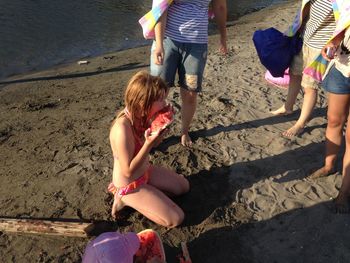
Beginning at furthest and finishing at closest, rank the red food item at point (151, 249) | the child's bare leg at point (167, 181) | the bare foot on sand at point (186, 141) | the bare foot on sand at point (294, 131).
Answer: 1. the bare foot on sand at point (294, 131)
2. the bare foot on sand at point (186, 141)
3. the child's bare leg at point (167, 181)
4. the red food item at point (151, 249)

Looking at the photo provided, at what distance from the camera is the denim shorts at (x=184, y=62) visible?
149 inches

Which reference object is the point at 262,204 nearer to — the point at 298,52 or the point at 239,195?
the point at 239,195

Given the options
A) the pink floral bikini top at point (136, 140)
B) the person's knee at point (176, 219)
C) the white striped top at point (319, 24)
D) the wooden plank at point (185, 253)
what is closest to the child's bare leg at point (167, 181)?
the person's knee at point (176, 219)

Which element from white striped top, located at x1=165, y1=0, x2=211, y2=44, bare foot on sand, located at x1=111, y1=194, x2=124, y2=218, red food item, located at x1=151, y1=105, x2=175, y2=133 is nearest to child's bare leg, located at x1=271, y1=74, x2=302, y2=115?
white striped top, located at x1=165, y1=0, x2=211, y2=44

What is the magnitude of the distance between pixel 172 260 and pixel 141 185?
619 mm

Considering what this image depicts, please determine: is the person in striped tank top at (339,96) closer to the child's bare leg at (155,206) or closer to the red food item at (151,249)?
the child's bare leg at (155,206)

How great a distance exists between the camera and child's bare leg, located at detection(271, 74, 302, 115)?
4.58m

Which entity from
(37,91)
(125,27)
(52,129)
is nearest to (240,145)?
(52,129)

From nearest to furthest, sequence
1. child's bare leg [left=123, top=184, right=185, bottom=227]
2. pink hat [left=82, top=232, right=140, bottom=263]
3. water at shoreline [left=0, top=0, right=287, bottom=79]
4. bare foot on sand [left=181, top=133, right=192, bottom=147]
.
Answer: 1. pink hat [left=82, top=232, right=140, bottom=263]
2. child's bare leg [left=123, top=184, right=185, bottom=227]
3. bare foot on sand [left=181, top=133, right=192, bottom=147]
4. water at shoreline [left=0, top=0, right=287, bottom=79]

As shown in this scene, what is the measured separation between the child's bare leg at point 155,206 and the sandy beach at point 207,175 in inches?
3.6

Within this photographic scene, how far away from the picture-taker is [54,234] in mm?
3338

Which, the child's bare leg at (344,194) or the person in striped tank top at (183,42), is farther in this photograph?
the person in striped tank top at (183,42)

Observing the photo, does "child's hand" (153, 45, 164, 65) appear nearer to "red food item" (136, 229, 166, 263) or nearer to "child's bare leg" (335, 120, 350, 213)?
"red food item" (136, 229, 166, 263)

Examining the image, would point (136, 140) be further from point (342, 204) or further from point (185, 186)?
point (342, 204)
